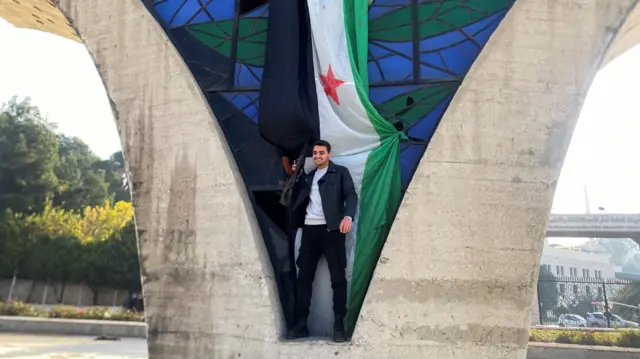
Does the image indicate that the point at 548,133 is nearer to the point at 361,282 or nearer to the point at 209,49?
the point at 361,282

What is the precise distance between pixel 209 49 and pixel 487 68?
11.0 feet

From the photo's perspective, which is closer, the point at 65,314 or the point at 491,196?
the point at 491,196

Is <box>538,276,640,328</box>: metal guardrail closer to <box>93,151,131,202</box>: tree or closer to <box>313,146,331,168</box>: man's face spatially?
<box>313,146,331,168</box>: man's face

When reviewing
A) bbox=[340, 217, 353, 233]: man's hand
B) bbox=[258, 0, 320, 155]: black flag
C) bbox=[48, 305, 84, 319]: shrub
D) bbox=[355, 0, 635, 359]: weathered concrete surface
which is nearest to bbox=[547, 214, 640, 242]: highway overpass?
bbox=[48, 305, 84, 319]: shrub

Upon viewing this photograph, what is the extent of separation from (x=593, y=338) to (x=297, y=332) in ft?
Answer: 31.6

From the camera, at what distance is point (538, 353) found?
34.3 ft

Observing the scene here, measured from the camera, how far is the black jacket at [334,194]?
498 centimetres

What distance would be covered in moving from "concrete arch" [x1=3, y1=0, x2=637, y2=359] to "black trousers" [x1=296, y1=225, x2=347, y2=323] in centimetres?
26

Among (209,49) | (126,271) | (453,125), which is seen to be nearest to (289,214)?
(453,125)

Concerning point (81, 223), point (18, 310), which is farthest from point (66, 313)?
point (81, 223)

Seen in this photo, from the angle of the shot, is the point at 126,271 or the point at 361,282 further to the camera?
the point at 126,271

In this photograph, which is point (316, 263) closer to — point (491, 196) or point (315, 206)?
point (315, 206)

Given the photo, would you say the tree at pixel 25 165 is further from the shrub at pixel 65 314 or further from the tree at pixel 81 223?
the shrub at pixel 65 314

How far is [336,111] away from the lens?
5668 millimetres
